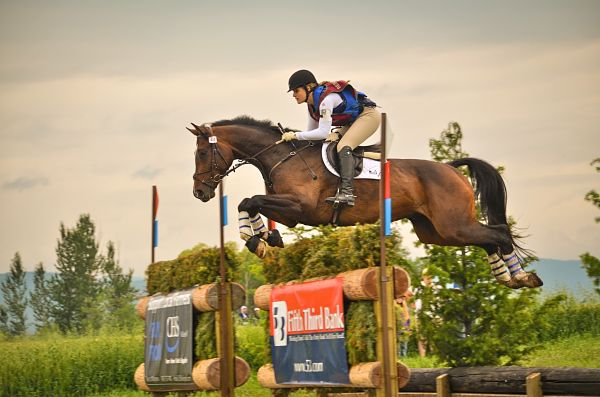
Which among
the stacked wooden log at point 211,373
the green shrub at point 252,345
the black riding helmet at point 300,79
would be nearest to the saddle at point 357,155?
the black riding helmet at point 300,79

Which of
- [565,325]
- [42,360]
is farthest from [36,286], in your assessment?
[565,325]

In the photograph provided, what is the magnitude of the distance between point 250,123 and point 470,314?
2556 millimetres

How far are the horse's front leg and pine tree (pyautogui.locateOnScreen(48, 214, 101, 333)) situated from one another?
1474cm

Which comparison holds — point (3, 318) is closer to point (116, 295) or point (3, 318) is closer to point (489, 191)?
point (116, 295)

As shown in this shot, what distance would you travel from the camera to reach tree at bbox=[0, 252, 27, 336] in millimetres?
20719

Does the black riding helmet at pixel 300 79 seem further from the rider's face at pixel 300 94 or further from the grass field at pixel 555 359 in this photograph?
the grass field at pixel 555 359

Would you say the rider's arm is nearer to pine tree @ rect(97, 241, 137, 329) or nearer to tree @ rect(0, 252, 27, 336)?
pine tree @ rect(97, 241, 137, 329)

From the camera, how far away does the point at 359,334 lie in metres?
6.32

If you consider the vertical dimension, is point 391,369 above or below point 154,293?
below

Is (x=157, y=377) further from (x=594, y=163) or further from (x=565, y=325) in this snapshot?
(x=565, y=325)

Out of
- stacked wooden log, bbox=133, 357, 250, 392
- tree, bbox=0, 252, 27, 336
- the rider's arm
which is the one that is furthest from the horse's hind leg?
tree, bbox=0, 252, 27, 336

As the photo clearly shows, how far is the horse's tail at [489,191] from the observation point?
891 centimetres

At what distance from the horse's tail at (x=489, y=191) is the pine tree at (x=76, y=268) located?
14.6m

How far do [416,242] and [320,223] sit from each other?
1.16 m
